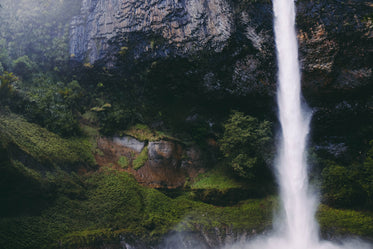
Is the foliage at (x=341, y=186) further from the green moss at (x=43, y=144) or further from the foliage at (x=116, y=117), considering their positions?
the green moss at (x=43, y=144)

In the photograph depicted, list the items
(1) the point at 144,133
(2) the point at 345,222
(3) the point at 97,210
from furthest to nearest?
(1) the point at 144,133 < (2) the point at 345,222 < (3) the point at 97,210

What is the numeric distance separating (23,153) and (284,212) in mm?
10174

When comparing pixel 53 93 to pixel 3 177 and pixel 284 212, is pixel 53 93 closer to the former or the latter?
pixel 3 177

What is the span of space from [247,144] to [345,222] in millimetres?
4674

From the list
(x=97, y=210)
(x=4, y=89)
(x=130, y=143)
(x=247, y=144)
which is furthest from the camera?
(x=130, y=143)

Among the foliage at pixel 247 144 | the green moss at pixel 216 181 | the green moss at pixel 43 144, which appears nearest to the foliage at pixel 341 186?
the foliage at pixel 247 144

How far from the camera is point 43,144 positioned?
9961 millimetres

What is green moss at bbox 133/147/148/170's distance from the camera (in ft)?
38.9

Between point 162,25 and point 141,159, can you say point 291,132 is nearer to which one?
point 141,159

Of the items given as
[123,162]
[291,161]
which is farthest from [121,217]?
[291,161]

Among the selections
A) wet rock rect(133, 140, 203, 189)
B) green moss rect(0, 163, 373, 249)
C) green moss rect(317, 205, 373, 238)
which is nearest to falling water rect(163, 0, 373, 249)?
green moss rect(317, 205, 373, 238)

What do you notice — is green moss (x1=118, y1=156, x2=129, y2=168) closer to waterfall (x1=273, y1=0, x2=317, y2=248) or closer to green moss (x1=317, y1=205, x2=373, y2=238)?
waterfall (x1=273, y1=0, x2=317, y2=248)

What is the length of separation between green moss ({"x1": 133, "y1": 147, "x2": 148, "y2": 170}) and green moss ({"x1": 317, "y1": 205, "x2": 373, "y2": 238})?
309 inches

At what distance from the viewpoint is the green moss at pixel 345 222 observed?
29.6 feet
